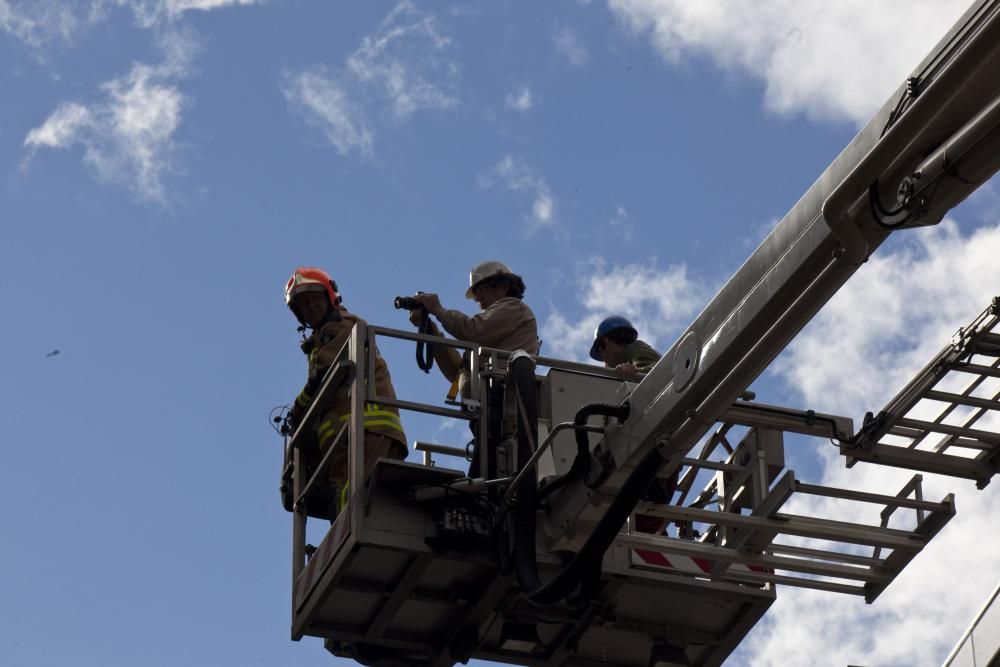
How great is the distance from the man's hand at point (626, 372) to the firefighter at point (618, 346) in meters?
0.65

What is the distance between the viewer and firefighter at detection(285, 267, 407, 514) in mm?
12828

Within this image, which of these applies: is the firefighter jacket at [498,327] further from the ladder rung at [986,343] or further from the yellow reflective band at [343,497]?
the ladder rung at [986,343]

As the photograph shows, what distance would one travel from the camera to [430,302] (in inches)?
519

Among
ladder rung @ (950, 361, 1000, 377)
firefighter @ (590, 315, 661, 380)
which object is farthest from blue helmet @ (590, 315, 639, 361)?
ladder rung @ (950, 361, 1000, 377)

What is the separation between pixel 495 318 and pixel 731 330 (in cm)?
317

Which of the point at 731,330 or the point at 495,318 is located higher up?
the point at 495,318

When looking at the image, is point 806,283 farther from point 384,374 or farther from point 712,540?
point 384,374

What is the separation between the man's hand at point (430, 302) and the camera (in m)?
13.2

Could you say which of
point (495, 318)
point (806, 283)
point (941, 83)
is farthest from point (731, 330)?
point (495, 318)

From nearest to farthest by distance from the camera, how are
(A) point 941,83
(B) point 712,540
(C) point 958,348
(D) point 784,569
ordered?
(A) point 941,83 → (C) point 958,348 → (D) point 784,569 → (B) point 712,540

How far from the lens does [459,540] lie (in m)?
12.1

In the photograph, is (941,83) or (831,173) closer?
(941,83)

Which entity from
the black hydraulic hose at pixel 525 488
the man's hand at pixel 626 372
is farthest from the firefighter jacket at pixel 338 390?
the man's hand at pixel 626 372

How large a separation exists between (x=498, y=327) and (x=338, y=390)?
1.24 metres
